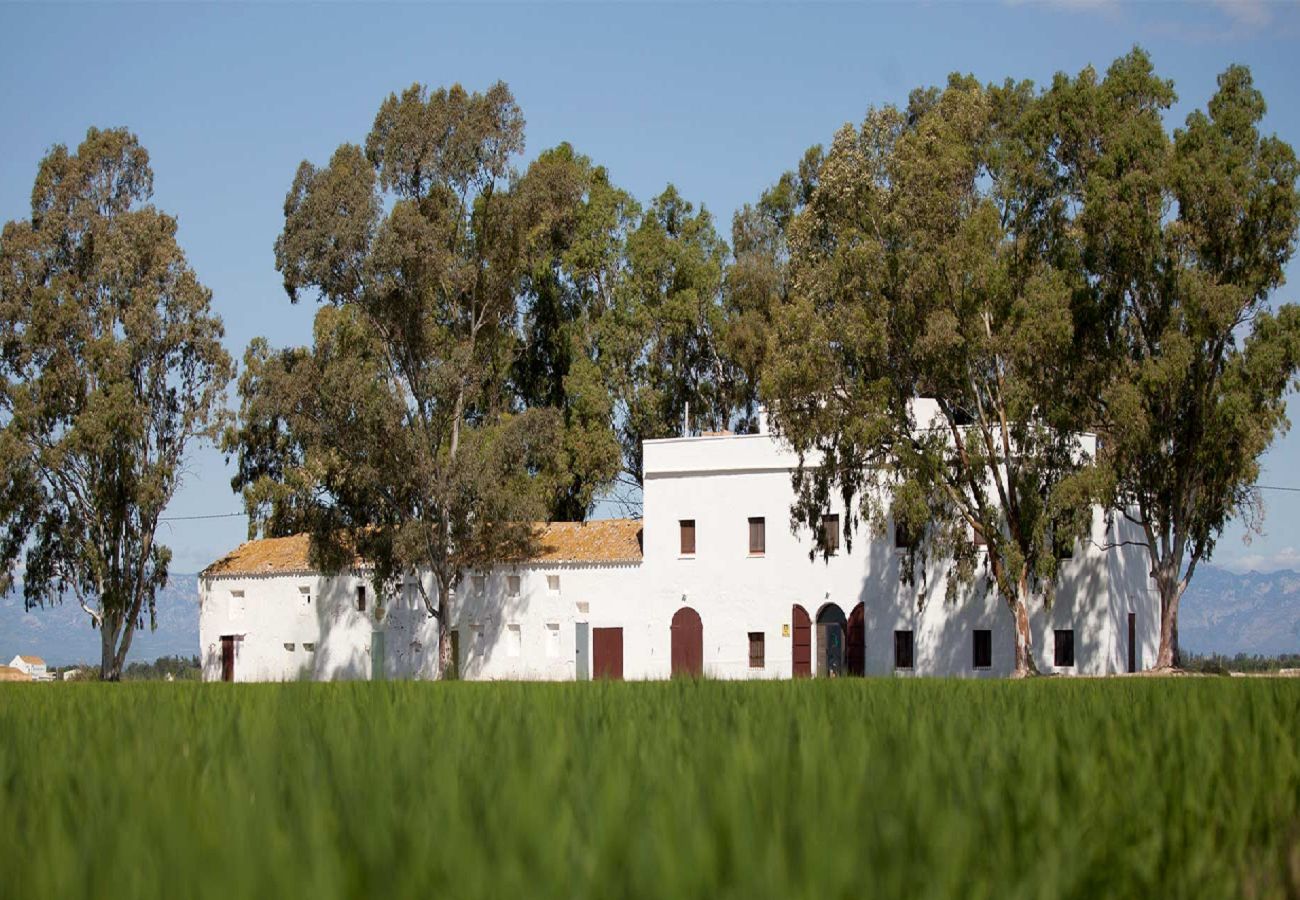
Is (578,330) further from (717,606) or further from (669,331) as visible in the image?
(717,606)

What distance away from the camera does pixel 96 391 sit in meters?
54.3

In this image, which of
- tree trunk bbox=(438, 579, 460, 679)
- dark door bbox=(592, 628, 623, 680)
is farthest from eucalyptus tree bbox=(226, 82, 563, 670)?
dark door bbox=(592, 628, 623, 680)

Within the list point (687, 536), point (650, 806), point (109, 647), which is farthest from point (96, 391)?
point (650, 806)

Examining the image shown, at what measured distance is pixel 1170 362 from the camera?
40969mm

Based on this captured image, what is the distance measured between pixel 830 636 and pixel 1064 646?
7.43 meters

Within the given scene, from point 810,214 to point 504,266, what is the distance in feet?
46.4

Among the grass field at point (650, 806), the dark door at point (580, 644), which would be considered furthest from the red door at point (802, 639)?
the grass field at point (650, 806)

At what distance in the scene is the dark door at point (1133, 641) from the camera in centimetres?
5312

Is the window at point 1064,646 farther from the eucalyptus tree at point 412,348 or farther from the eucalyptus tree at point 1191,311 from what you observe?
the eucalyptus tree at point 412,348

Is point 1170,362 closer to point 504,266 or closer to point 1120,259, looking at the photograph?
point 1120,259

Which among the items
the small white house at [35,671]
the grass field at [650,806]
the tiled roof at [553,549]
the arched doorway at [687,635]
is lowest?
the small white house at [35,671]

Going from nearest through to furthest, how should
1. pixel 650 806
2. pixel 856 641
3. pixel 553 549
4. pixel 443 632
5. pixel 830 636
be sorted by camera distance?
pixel 650 806
pixel 856 641
pixel 443 632
pixel 830 636
pixel 553 549

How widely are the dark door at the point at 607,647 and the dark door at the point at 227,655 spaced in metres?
15.7

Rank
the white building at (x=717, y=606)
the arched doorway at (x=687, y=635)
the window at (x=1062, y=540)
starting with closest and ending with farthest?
1. the window at (x=1062, y=540)
2. the white building at (x=717, y=606)
3. the arched doorway at (x=687, y=635)
